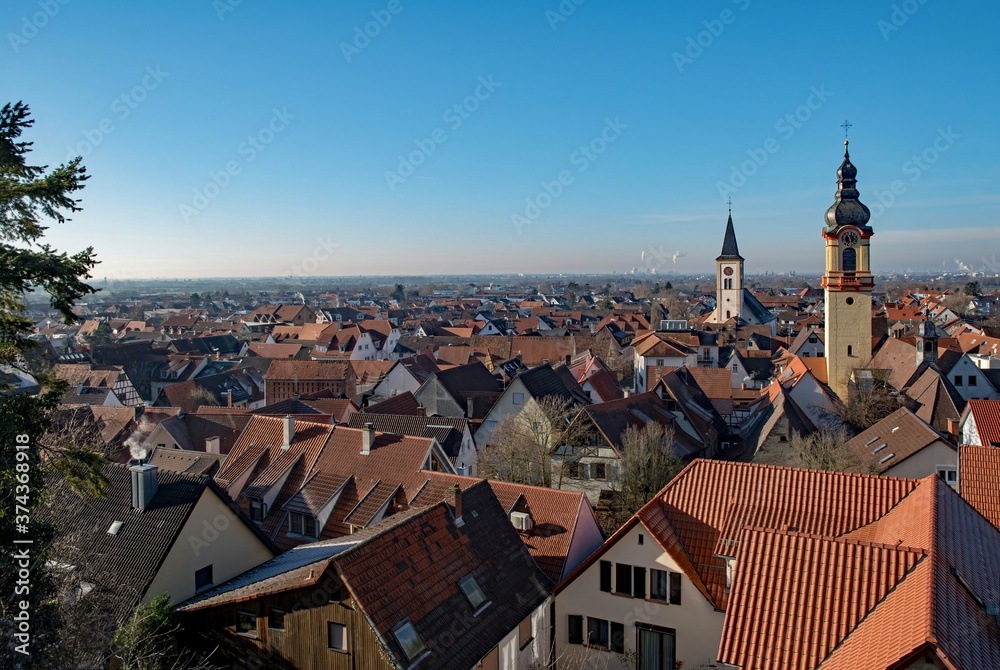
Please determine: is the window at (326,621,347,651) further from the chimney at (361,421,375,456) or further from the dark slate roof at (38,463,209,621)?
the chimney at (361,421,375,456)

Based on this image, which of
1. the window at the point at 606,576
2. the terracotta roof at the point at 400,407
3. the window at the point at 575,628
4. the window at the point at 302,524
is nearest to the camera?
the window at the point at 606,576

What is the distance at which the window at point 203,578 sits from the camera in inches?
618

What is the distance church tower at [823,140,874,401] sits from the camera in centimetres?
4812

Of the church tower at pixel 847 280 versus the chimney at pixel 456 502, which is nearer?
the chimney at pixel 456 502

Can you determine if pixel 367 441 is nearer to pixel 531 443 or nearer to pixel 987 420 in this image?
pixel 531 443

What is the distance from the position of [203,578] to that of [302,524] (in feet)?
19.7

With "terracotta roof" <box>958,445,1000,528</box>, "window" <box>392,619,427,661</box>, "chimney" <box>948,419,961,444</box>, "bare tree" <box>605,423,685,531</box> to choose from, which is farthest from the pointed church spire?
"window" <box>392,619,427,661</box>

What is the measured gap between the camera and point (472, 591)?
13.9 m

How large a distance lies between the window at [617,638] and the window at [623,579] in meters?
0.81

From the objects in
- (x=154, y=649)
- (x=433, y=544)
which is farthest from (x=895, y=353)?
(x=154, y=649)

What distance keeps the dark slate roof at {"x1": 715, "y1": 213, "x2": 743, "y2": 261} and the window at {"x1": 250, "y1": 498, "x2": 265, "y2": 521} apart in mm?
81673

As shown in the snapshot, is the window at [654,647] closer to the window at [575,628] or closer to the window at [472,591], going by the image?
the window at [575,628]

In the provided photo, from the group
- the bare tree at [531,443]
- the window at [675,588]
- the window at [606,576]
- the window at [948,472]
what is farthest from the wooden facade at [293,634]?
the window at [948,472]

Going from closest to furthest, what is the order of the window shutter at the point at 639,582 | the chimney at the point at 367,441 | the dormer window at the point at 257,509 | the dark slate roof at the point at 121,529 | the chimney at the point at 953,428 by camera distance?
the dark slate roof at the point at 121,529
the window shutter at the point at 639,582
the dormer window at the point at 257,509
the chimney at the point at 367,441
the chimney at the point at 953,428
